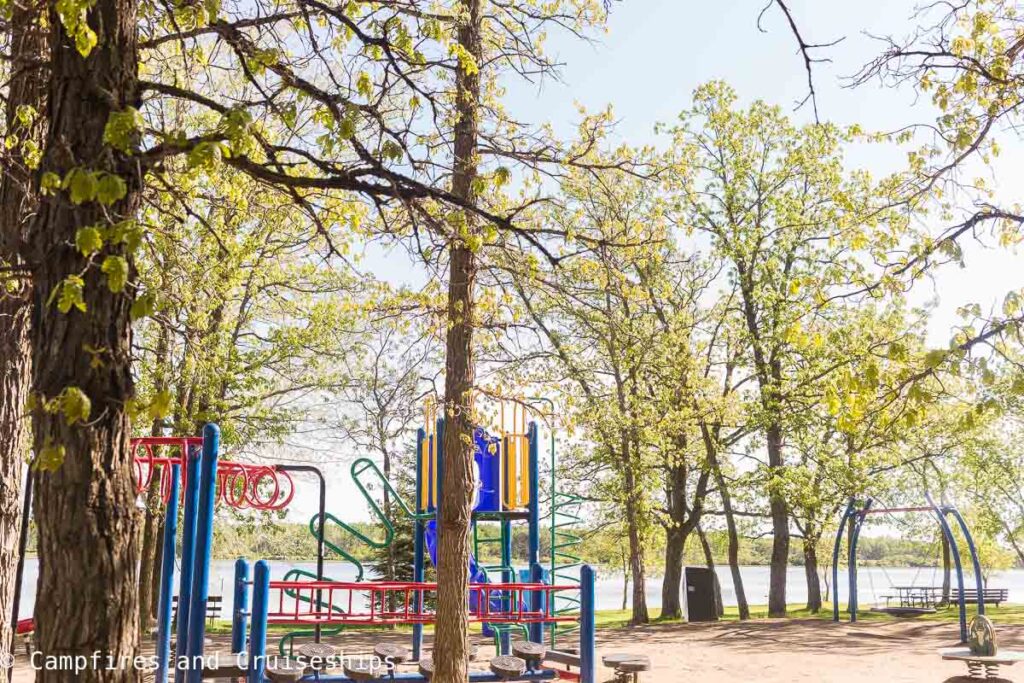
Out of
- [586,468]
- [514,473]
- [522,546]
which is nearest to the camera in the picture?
[514,473]

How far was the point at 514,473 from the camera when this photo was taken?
40.4ft

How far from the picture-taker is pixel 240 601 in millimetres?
8695

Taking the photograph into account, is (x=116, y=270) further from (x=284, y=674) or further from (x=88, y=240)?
(x=284, y=674)

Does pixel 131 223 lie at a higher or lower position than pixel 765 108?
lower

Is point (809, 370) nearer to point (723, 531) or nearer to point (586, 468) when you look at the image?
point (586, 468)

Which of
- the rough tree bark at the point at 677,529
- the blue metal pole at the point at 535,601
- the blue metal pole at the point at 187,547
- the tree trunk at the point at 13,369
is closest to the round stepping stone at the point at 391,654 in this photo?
the blue metal pole at the point at 535,601

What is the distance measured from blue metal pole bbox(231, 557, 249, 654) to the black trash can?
1418cm

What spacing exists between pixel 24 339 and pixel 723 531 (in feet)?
92.6

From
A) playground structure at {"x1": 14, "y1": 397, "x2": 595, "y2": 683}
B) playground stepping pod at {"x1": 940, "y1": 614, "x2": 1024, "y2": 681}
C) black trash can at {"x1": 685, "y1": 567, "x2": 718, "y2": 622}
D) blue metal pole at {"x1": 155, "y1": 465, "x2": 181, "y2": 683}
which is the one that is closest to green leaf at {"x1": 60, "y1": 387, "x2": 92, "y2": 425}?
playground structure at {"x1": 14, "y1": 397, "x2": 595, "y2": 683}

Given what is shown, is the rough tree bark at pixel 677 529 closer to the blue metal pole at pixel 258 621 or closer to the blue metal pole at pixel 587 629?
the blue metal pole at pixel 587 629

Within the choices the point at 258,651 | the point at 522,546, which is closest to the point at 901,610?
the point at 258,651

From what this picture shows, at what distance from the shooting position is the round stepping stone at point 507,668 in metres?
9.05

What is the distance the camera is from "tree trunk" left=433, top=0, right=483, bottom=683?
830cm

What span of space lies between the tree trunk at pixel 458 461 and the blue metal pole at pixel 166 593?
2317 mm
